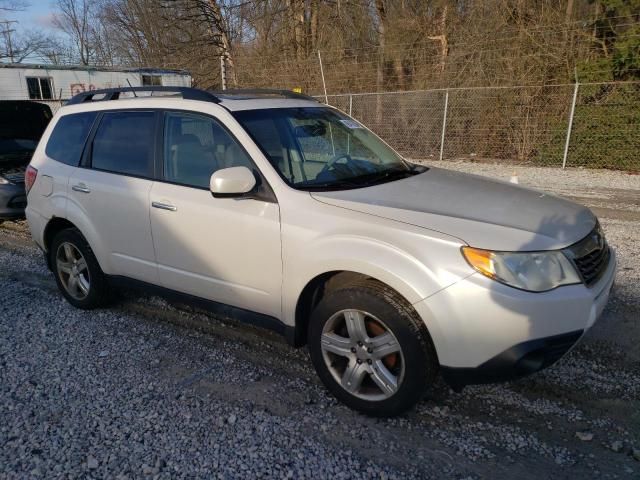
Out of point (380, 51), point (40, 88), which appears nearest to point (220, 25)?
point (40, 88)

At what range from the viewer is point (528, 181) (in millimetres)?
10297

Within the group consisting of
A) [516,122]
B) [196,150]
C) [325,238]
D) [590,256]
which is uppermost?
[196,150]

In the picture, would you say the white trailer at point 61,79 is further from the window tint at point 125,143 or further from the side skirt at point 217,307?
the side skirt at point 217,307

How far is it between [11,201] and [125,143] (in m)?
4.32

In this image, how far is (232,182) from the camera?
119 inches

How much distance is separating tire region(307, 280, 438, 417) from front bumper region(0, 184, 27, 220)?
616 centimetres

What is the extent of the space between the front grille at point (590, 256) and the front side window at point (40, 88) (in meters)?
22.1

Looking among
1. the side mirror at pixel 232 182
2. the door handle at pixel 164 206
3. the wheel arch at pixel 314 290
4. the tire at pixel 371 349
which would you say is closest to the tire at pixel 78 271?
the door handle at pixel 164 206

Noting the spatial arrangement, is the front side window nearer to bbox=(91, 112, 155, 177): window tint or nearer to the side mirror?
bbox=(91, 112, 155, 177): window tint

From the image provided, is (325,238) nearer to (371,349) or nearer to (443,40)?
(371,349)

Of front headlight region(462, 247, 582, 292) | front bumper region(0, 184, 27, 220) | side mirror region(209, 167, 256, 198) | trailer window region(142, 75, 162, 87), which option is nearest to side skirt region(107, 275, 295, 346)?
side mirror region(209, 167, 256, 198)

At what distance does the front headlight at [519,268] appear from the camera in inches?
97.0

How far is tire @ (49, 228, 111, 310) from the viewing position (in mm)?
4340

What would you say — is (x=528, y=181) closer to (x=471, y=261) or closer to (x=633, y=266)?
(x=633, y=266)
